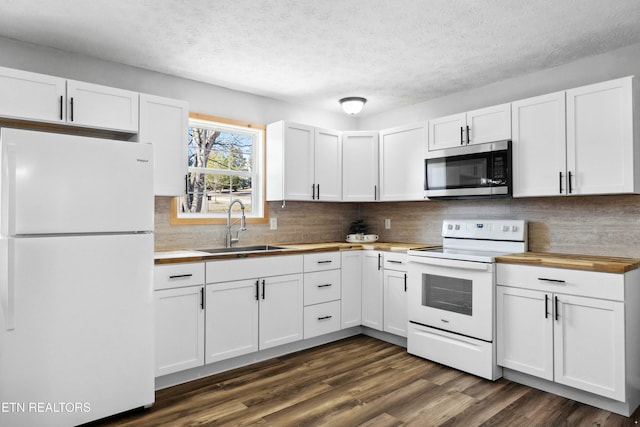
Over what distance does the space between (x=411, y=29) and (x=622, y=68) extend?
1.63 metres

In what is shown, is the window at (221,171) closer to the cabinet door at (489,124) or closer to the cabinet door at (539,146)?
the cabinet door at (489,124)

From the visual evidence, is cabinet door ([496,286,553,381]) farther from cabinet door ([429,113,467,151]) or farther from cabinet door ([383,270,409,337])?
cabinet door ([429,113,467,151])

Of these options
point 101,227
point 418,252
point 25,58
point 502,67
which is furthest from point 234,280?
point 502,67

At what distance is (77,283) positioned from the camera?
2.16m

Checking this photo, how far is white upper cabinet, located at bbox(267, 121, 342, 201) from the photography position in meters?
3.81

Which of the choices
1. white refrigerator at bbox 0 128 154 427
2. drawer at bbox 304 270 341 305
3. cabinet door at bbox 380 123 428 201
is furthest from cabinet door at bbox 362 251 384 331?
white refrigerator at bbox 0 128 154 427

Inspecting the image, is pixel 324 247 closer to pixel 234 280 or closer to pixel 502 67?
pixel 234 280

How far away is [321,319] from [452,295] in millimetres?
1175

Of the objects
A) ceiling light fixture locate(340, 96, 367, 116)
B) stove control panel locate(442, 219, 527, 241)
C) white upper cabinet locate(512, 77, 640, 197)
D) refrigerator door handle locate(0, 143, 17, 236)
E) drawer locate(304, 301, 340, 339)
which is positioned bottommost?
drawer locate(304, 301, 340, 339)

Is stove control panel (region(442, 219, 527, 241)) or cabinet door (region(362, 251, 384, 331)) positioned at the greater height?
stove control panel (region(442, 219, 527, 241))

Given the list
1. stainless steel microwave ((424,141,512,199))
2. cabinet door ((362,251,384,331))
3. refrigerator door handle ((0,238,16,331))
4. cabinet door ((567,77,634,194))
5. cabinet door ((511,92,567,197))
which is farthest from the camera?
cabinet door ((362,251,384,331))

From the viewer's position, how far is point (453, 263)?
3.10 m

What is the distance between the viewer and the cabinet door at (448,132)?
3467 millimetres

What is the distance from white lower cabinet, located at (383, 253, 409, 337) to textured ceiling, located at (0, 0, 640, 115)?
1635mm
